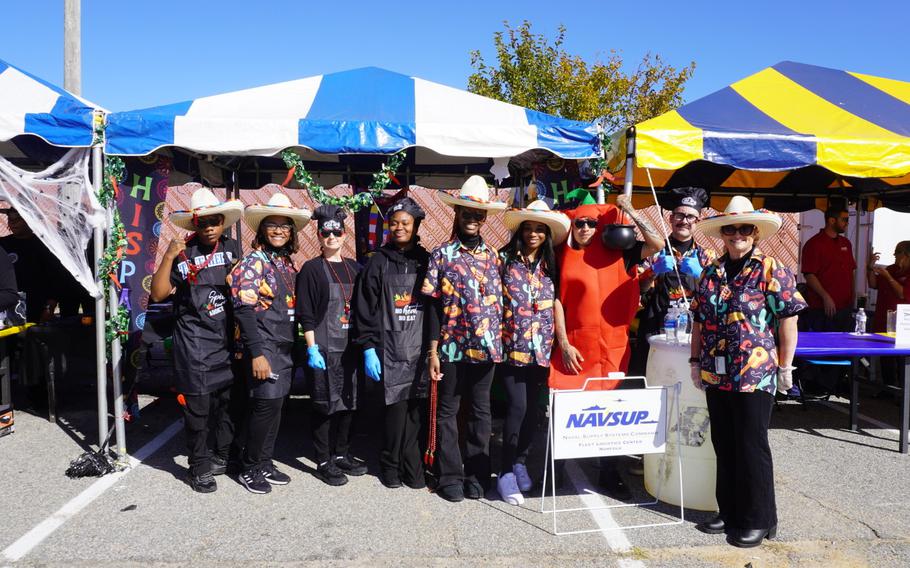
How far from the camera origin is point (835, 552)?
3402 millimetres

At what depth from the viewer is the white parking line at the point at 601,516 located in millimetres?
3410

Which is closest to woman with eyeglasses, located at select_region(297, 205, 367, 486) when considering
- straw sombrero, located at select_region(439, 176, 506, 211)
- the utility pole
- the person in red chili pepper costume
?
straw sombrero, located at select_region(439, 176, 506, 211)

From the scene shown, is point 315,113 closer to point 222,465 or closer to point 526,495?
point 222,465

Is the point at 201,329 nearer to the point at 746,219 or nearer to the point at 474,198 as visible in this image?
the point at 474,198

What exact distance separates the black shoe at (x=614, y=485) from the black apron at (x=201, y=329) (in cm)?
253

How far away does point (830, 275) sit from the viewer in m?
7.07

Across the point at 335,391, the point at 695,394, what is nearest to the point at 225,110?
the point at 335,391

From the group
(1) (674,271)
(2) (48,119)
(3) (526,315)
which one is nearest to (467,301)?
(3) (526,315)

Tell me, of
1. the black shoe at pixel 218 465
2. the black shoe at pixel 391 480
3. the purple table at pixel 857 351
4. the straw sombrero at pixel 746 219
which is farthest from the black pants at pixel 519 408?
the purple table at pixel 857 351

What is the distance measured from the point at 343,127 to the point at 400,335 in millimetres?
1514

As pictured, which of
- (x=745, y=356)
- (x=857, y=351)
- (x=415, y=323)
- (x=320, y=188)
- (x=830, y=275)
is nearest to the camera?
(x=745, y=356)

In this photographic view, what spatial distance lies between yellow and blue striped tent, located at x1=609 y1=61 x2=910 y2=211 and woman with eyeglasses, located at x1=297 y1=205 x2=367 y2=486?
2220 mm

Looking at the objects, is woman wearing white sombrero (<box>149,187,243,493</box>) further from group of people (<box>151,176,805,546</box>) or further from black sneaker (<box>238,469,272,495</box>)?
black sneaker (<box>238,469,272,495</box>)

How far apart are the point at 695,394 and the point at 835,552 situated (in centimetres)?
104
